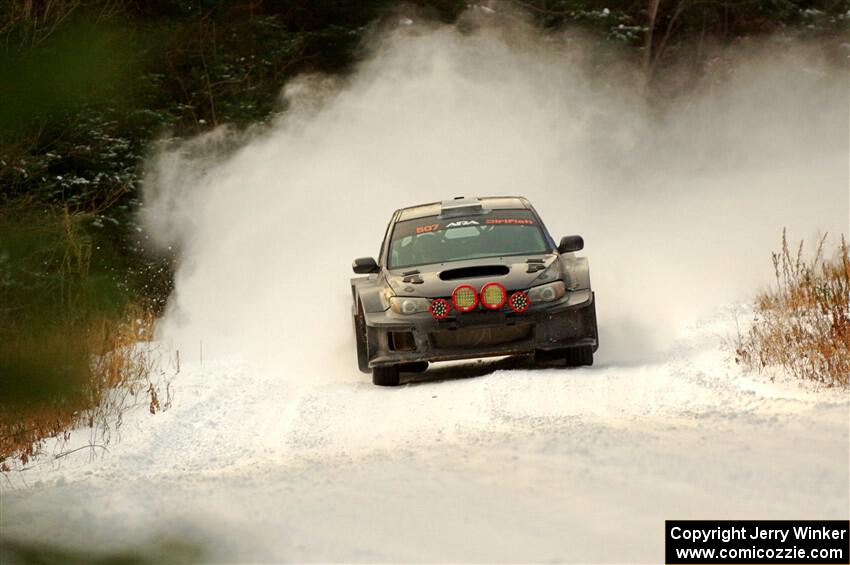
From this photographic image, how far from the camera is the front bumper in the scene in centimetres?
1023

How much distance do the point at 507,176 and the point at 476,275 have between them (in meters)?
17.9

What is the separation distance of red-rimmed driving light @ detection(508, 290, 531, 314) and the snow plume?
4.73ft

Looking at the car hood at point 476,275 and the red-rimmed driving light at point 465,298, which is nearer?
the red-rimmed driving light at point 465,298

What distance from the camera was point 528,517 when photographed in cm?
515

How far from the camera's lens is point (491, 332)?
10.2 meters

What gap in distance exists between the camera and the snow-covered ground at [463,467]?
4.47 metres

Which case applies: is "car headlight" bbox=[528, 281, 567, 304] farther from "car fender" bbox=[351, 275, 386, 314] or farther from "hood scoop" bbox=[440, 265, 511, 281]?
"car fender" bbox=[351, 275, 386, 314]

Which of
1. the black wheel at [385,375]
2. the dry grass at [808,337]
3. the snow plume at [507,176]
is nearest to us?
the dry grass at [808,337]

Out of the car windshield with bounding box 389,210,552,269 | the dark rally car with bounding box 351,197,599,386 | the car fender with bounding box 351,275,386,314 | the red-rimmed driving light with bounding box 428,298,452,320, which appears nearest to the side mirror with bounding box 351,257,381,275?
the dark rally car with bounding box 351,197,599,386

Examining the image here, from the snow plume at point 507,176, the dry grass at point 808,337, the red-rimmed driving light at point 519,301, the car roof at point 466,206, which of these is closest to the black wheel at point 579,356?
the red-rimmed driving light at point 519,301
